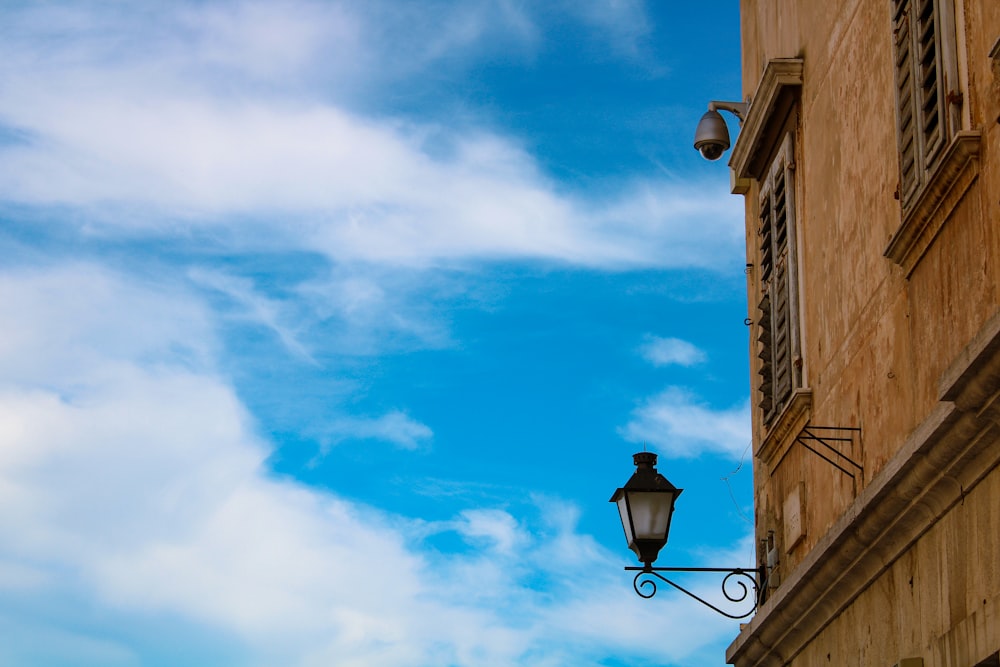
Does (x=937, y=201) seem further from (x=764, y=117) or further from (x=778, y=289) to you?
(x=764, y=117)

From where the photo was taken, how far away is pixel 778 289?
435 inches

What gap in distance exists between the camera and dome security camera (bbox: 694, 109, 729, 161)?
1212cm

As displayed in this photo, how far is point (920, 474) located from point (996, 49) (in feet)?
6.30

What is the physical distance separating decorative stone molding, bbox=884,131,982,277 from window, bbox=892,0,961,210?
0.34ft

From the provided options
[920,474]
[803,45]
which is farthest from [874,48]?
[920,474]

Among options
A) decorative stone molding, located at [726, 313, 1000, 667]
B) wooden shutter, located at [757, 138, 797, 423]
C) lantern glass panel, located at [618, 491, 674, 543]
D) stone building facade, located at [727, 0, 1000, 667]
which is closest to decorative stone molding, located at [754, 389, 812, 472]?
stone building facade, located at [727, 0, 1000, 667]

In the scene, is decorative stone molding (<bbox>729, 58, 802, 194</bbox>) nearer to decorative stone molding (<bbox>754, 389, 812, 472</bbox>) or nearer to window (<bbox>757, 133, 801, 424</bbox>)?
window (<bbox>757, 133, 801, 424</bbox>)

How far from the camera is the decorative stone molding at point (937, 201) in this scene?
6938mm

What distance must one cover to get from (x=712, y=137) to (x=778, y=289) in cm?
164

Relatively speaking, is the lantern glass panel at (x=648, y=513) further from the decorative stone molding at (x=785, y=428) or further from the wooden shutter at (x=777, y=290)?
the wooden shutter at (x=777, y=290)

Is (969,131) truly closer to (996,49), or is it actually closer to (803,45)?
(996,49)

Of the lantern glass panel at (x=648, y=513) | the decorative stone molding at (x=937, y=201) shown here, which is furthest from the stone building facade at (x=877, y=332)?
the lantern glass panel at (x=648, y=513)

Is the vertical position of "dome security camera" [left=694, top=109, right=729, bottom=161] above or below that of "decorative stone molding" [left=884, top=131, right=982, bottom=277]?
above

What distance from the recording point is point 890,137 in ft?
27.1
